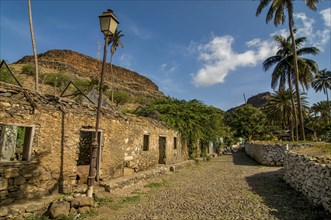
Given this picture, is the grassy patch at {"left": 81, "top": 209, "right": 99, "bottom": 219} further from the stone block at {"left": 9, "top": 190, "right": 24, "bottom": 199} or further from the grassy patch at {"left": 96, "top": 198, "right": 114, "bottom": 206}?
the stone block at {"left": 9, "top": 190, "right": 24, "bottom": 199}

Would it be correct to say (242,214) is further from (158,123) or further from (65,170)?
(158,123)

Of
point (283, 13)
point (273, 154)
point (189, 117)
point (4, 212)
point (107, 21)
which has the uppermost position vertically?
point (283, 13)

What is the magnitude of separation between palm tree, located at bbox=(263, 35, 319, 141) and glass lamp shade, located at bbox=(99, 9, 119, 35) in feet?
62.8

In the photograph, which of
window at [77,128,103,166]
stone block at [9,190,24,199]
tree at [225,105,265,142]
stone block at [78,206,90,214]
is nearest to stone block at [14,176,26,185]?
stone block at [9,190,24,199]

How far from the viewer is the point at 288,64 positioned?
21156mm

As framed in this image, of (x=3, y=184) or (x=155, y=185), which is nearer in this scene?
(x=3, y=184)

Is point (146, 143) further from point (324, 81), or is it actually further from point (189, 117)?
point (324, 81)

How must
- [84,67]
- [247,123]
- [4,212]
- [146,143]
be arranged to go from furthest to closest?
[84,67], [247,123], [146,143], [4,212]

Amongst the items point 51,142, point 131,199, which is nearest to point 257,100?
point 131,199

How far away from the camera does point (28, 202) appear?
5332mm

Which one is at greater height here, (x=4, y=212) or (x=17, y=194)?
(x=17, y=194)

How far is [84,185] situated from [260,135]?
33871 millimetres

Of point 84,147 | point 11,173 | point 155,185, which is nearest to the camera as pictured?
point 11,173

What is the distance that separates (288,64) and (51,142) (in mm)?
21412
